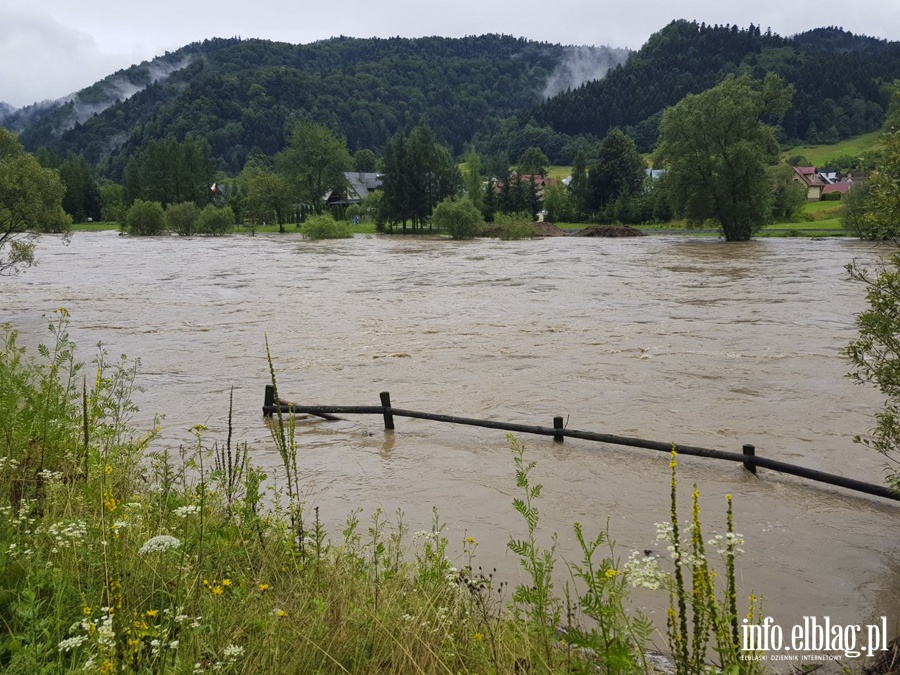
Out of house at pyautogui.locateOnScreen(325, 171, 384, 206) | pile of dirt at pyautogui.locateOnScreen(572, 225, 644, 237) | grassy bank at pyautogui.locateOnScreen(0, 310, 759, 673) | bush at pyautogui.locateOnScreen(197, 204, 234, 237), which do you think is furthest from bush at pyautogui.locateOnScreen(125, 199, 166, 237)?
grassy bank at pyautogui.locateOnScreen(0, 310, 759, 673)

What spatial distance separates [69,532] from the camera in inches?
159

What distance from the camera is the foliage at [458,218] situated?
67.9 meters

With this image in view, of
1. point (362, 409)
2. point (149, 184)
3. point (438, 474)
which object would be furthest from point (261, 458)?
point (149, 184)

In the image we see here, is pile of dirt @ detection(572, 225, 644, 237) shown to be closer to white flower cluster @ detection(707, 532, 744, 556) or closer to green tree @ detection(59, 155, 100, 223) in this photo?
white flower cluster @ detection(707, 532, 744, 556)

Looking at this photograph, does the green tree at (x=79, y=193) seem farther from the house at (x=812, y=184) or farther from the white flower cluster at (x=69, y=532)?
the white flower cluster at (x=69, y=532)

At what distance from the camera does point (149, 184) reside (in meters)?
104

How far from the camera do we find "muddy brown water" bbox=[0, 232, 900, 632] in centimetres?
759

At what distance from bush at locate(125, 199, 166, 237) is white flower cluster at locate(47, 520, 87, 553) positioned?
8017cm

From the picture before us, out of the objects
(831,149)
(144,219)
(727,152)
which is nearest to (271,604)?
(727,152)

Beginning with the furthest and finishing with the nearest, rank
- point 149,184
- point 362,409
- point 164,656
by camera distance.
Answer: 1. point 149,184
2. point 362,409
3. point 164,656

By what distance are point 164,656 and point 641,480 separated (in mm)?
6882

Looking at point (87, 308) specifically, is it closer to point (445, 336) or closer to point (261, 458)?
point (445, 336)

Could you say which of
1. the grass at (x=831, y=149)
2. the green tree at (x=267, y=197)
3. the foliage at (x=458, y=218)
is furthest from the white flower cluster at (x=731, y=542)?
the grass at (x=831, y=149)

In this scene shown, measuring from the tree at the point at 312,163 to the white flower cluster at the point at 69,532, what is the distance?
93.4 meters
